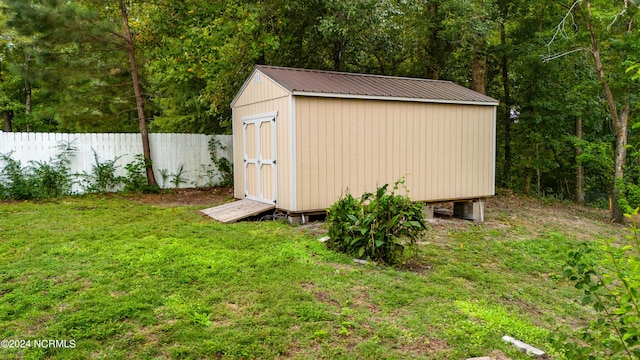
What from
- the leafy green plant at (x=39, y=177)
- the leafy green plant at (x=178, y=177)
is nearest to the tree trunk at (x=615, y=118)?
the leafy green plant at (x=178, y=177)

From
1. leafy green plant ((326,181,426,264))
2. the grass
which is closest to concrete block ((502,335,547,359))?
the grass

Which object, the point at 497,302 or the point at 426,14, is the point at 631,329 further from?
the point at 426,14

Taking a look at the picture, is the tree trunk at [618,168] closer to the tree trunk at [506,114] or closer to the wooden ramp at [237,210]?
the tree trunk at [506,114]

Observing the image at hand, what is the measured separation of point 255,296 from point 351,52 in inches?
355

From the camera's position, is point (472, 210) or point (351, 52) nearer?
point (472, 210)

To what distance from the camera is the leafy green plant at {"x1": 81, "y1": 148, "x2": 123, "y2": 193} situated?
9.83m

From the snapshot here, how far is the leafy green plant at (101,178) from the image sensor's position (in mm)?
9828

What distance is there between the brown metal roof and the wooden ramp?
6.63ft

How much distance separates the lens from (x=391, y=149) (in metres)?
7.50

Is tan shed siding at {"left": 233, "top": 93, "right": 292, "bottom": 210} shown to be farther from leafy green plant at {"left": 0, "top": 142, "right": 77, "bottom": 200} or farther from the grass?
leafy green plant at {"left": 0, "top": 142, "right": 77, "bottom": 200}

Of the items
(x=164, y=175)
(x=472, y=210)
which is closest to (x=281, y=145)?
(x=472, y=210)

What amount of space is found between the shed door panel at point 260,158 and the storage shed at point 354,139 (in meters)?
0.02

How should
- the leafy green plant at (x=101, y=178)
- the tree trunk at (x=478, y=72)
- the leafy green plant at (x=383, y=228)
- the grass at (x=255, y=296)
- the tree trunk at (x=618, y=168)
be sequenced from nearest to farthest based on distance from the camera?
the grass at (x=255, y=296), the leafy green plant at (x=383, y=228), the tree trunk at (x=618, y=168), the leafy green plant at (x=101, y=178), the tree trunk at (x=478, y=72)

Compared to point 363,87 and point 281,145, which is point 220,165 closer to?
point 281,145
